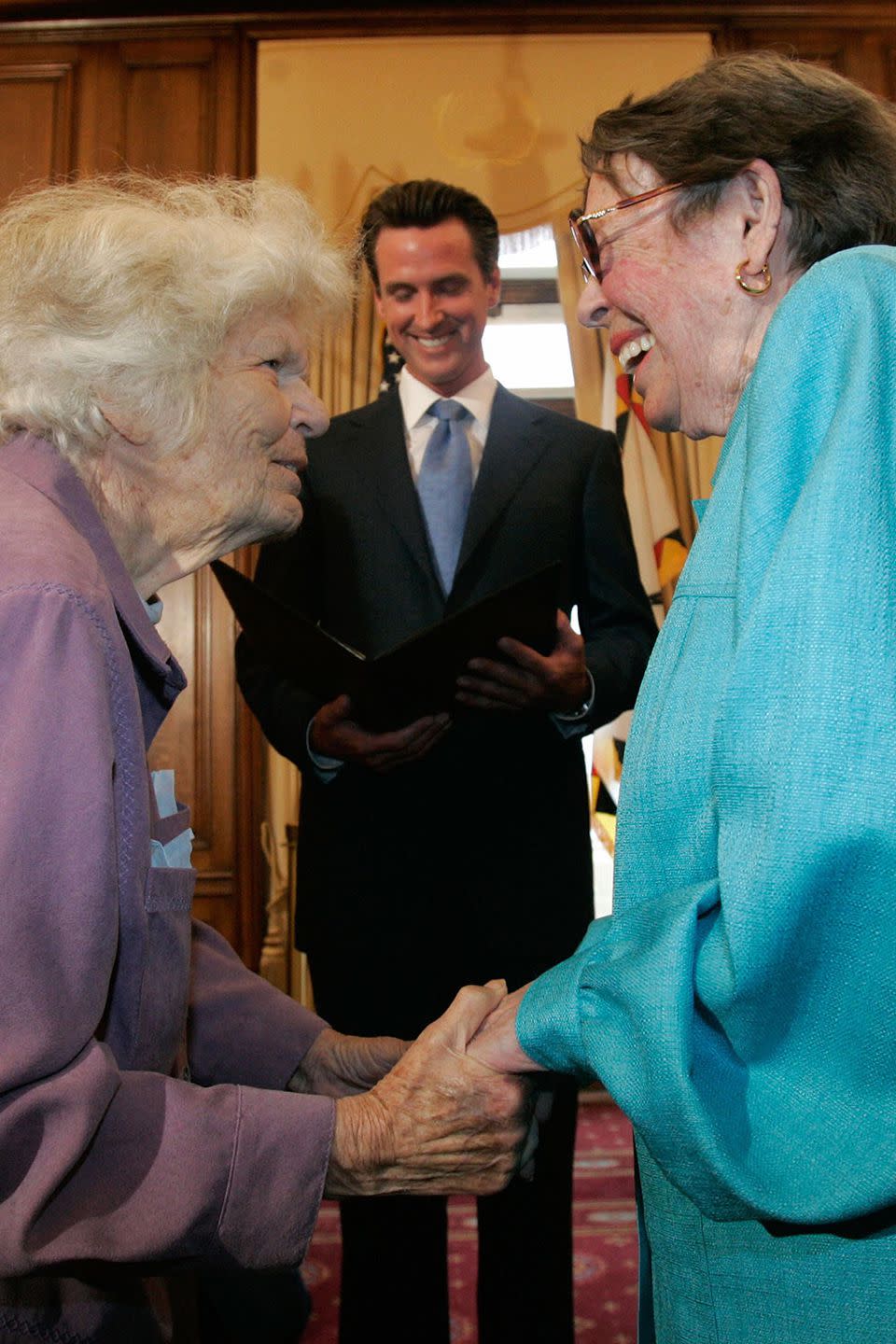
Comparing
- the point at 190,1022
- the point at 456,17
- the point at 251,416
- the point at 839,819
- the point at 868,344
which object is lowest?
the point at 190,1022

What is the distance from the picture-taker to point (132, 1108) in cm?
97

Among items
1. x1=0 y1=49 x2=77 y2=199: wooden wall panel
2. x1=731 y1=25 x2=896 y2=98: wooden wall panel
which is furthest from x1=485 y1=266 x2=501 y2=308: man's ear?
x1=731 y1=25 x2=896 y2=98: wooden wall panel

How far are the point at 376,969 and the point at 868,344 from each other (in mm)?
1456

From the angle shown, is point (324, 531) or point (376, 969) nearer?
point (376, 969)

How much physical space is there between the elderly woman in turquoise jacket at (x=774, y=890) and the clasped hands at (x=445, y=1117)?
6.9 inches

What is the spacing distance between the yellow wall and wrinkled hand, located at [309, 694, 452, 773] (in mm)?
3273

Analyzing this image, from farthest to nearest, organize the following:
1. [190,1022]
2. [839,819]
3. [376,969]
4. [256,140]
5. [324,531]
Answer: [256,140] < [324,531] < [376,969] < [190,1022] < [839,819]

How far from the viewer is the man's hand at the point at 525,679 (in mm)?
→ 1880

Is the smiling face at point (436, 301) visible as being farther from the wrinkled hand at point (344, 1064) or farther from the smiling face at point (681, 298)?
the wrinkled hand at point (344, 1064)

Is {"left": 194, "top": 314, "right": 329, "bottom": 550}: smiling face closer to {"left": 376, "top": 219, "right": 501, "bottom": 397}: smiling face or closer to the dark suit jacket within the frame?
the dark suit jacket

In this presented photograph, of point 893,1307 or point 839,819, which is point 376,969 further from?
point 839,819

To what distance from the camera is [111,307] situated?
4.41ft

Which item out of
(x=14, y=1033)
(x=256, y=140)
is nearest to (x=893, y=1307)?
(x=14, y=1033)

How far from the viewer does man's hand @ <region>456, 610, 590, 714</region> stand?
1880mm
